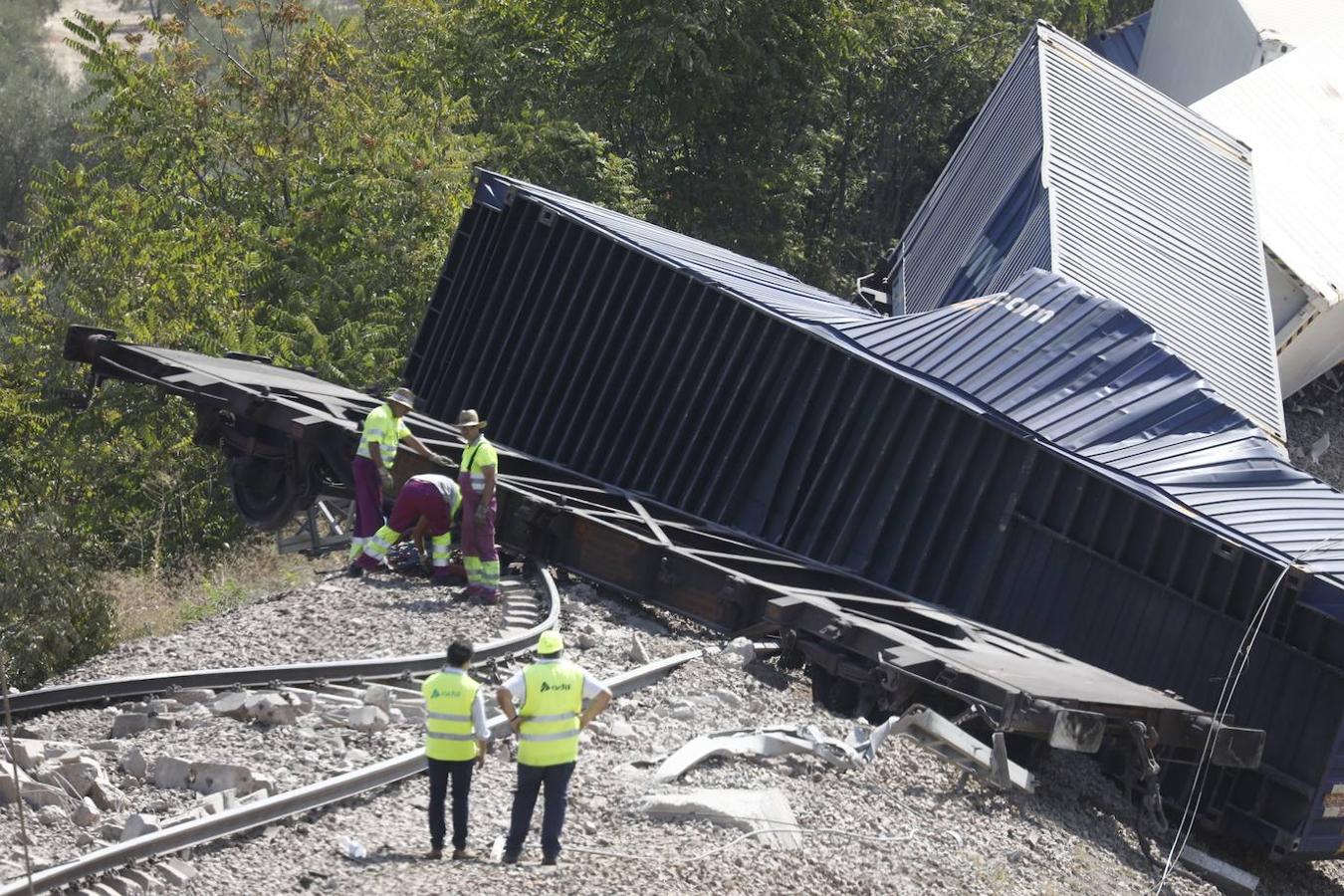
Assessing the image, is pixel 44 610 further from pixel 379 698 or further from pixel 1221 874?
pixel 1221 874

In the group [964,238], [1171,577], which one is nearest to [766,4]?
[964,238]

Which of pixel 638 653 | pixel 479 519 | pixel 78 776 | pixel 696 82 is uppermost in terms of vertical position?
pixel 696 82

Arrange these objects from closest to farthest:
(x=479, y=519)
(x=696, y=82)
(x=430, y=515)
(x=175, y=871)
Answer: (x=175, y=871), (x=479, y=519), (x=430, y=515), (x=696, y=82)

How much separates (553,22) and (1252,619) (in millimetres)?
22126

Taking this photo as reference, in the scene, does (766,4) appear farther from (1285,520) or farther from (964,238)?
(1285,520)

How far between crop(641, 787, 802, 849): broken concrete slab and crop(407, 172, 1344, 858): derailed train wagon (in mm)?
4851

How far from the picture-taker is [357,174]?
24094mm

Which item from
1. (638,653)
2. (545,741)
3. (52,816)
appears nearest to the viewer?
(545,741)

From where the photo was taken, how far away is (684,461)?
1516 centimetres

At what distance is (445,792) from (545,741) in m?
0.55

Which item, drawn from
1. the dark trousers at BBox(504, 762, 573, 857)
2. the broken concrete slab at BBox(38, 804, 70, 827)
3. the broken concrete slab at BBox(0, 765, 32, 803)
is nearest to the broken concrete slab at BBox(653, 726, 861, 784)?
the dark trousers at BBox(504, 762, 573, 857)

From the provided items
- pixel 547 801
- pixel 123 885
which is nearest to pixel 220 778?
pixel 123 885

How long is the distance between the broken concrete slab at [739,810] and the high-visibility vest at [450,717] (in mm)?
1222

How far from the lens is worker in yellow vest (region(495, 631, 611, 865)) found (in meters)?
7.55
